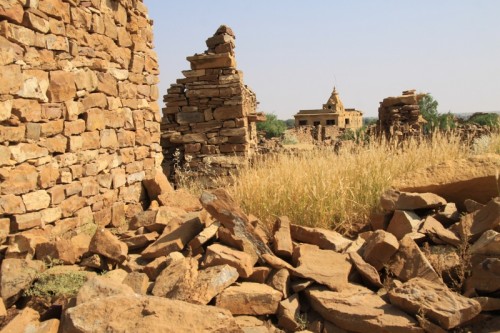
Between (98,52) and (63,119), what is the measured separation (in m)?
1.14

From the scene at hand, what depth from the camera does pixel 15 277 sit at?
3551 mm

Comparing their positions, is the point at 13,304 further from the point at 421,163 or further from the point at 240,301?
the point at 421,163

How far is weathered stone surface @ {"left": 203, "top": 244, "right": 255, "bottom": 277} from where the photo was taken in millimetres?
3598

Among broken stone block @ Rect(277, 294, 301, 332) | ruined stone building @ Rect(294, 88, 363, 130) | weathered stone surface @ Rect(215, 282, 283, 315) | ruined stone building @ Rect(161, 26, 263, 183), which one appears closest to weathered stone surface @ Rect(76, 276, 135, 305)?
weathered stone surface @ Rect(215, 282, 283, 315)

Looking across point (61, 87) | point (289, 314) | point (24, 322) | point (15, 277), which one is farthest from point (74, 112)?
point (289, 314)

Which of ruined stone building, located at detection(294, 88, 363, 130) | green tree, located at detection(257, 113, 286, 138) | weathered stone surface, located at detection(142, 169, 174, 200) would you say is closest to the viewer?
weathered stone surface, located at detection(142, 169, 174, 200)

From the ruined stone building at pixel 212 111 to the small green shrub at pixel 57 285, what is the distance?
6.09 metres

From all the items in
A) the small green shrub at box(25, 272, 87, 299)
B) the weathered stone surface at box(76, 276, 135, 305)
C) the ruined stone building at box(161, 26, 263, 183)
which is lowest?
the small green shrub at box(25, 272, 87, 299)

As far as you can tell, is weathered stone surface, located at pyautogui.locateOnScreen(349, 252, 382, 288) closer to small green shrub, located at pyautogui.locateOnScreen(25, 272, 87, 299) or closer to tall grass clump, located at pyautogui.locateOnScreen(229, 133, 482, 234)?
tall grass clump, located at pyautogui.locateOnScreen(229, 133, 482, 234)

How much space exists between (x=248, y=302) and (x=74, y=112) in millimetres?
3030

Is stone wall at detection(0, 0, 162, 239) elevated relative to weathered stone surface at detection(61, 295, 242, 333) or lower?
elevated

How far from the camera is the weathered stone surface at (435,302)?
9.52 ft

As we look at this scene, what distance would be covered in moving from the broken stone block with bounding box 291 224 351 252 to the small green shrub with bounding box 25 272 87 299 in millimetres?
1884

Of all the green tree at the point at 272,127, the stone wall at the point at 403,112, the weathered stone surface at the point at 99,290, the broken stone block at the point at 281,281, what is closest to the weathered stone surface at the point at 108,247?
the weathered stone surface at the point at 99,290
